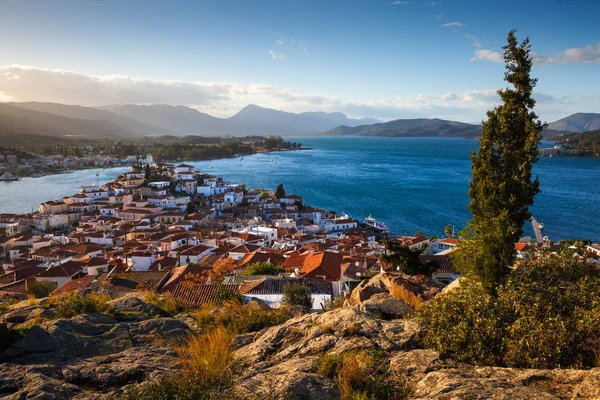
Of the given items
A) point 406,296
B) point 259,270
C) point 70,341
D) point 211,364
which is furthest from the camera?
point 259,270

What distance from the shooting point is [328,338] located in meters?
4.96

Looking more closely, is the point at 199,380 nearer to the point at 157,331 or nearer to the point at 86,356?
the point at 86,356

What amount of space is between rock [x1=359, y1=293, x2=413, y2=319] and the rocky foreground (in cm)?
123

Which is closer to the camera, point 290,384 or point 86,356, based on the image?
point 290,384

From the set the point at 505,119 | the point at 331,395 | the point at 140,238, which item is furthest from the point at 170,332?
the point at 140,238

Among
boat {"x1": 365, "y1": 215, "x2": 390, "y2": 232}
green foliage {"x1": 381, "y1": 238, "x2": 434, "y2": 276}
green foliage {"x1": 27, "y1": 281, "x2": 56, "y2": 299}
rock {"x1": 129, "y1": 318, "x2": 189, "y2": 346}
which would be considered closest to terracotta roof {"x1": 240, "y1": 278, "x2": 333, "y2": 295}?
green foliage {"x1": 381, "y1": 238, "x2": 434, "y2": 276}

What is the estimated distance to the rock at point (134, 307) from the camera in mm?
7246

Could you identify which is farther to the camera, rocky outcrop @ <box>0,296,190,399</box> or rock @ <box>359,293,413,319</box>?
rock @ <box>359,293,413,319</box>

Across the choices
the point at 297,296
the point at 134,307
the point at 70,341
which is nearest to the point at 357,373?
the point at 70,341

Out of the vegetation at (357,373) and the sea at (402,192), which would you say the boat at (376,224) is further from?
the vegetation at (357,373)

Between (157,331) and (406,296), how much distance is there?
197 inches

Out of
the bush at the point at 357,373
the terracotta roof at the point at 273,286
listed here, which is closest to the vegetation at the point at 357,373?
the bush at the point at 357,373

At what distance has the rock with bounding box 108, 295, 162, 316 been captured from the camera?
7246 millimetres

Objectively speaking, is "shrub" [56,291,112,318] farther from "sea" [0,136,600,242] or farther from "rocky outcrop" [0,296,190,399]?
"sea" [0,136,600,242]
